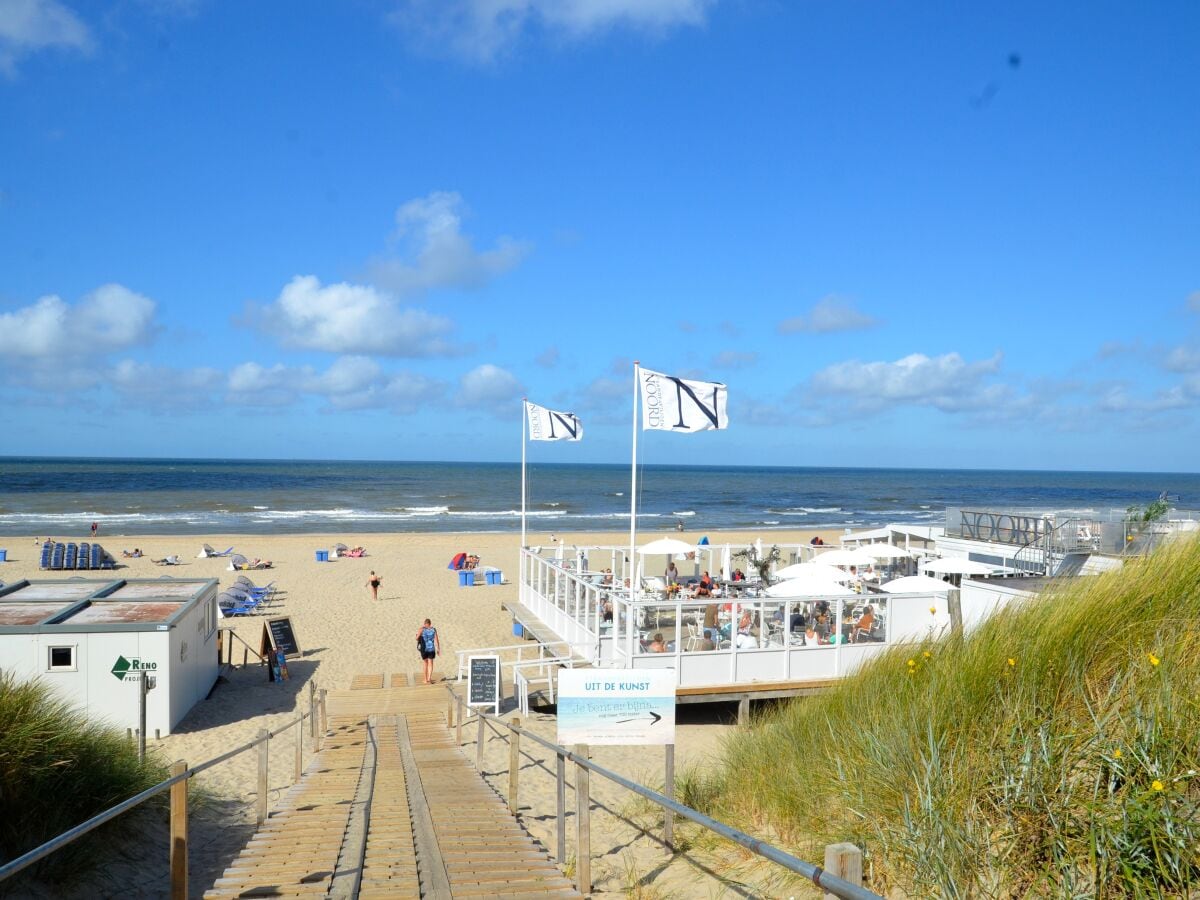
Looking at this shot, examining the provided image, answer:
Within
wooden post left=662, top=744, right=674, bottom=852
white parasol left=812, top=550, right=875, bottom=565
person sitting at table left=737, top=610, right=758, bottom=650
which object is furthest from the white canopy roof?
wooden post left=662, top=744, right=674, bottom=852

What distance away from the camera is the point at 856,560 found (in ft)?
60.8

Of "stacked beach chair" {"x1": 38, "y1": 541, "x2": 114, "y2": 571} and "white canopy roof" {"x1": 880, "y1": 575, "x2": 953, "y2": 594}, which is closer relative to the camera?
"white canopy roof" {"x1": 880, "y1": 575, "x2": 953, "y2": 594}

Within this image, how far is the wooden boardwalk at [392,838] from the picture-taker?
208 inches

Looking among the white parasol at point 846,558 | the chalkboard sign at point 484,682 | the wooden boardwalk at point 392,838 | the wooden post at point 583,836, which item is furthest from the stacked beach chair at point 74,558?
the wooden post at point 583,836

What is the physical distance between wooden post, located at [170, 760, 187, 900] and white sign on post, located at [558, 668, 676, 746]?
106 inches

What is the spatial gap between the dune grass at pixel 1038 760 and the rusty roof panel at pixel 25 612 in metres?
12.4

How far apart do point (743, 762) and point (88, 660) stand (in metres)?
10.5

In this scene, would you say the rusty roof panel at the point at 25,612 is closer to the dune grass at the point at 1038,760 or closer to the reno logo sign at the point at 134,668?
the reno logo sign at the point at 134,668

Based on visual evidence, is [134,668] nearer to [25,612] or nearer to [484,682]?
[25,612]

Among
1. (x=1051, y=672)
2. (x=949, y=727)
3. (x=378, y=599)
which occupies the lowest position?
(x=378, y=599)

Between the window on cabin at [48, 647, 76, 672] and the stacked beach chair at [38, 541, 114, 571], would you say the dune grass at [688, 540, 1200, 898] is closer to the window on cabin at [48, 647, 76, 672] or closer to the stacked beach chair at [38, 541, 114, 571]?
the window on cabin at [48, 647, 76, 672]

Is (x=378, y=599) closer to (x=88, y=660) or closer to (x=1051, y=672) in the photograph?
(x=88, y=660)

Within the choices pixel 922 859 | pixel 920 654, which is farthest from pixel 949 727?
pixel 920 654

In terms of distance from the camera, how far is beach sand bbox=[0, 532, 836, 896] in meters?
7.20
